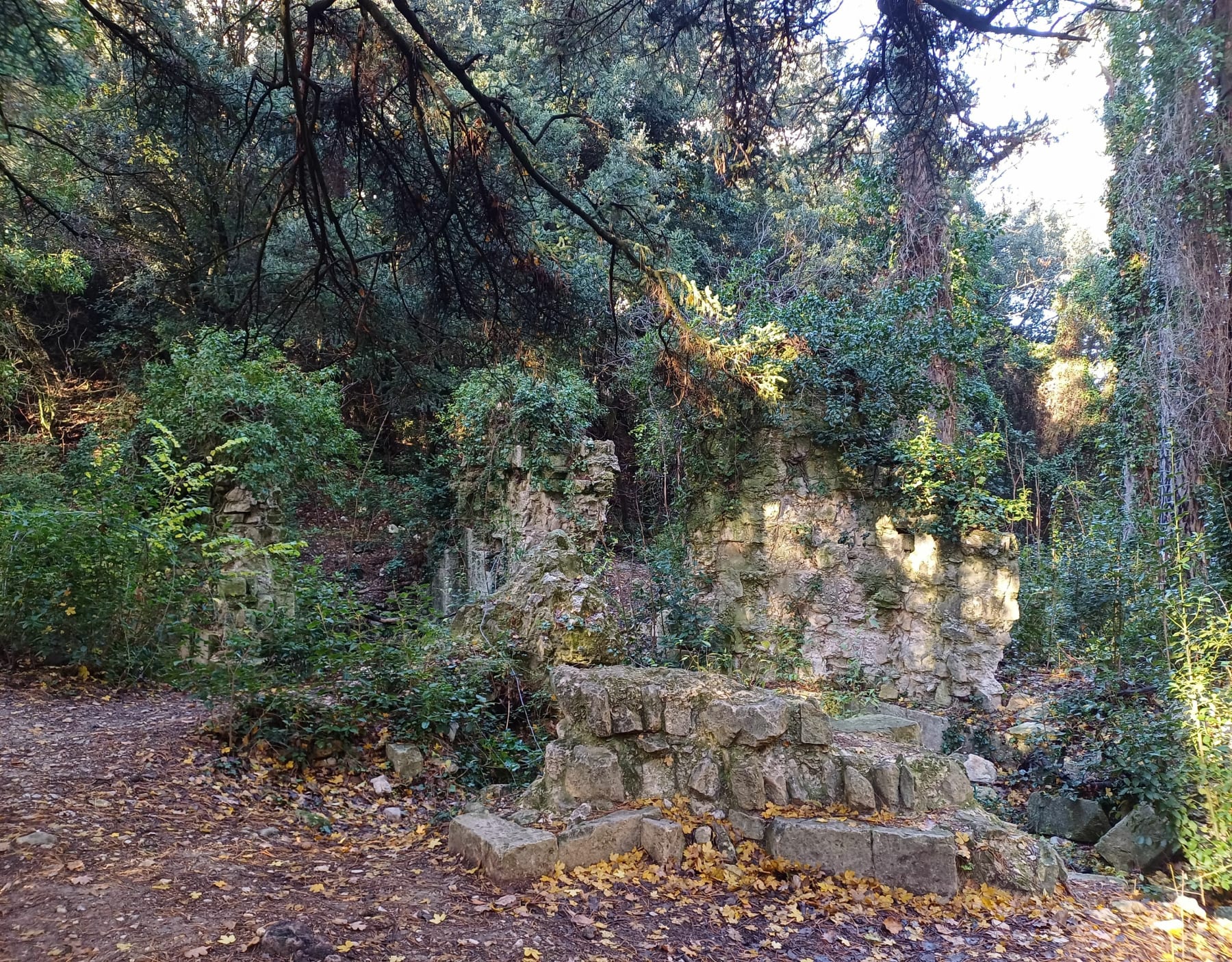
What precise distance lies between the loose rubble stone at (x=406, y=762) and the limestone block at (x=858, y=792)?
8.79 ft

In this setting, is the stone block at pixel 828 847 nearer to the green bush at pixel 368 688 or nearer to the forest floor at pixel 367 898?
the forest floor at pixel 367 898

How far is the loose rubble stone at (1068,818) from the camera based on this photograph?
5598mm

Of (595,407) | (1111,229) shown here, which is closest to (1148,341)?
(1111,229)

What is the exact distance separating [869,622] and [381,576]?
27.9 ft

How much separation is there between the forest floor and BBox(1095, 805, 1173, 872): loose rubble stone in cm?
60

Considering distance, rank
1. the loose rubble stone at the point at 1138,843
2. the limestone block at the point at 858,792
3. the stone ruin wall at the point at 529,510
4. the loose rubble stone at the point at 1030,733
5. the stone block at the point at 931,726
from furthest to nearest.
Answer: the stone ruin wall at the point at 529,510
the stone block at the point at 931,726
the loose rubble stone at the point at 1030,733
the loose rubble stone at the point at 1138,843
the limestone block at the point at 858,792

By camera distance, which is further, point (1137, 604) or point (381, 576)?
point (381, 576)

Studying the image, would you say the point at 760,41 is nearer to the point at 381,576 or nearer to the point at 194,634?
the point at 194,634

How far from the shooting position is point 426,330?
198 inches

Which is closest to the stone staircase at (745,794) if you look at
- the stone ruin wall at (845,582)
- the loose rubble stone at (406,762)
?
the loose rubble stone at (406,762)

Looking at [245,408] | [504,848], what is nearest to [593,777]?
[504,848]

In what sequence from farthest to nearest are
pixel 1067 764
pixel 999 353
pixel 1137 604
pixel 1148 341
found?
pixel 999 353 < pixel 1148 341 < pixel 1067 764 < pixel 1137 604

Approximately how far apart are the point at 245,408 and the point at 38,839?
8.61m

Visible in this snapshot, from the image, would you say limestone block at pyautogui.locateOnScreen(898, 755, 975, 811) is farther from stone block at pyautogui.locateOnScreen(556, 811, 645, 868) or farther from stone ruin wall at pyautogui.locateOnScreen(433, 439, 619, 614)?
stone ruin wall at pyautogui.locateOnScreen(433, 439, 619, 614)
